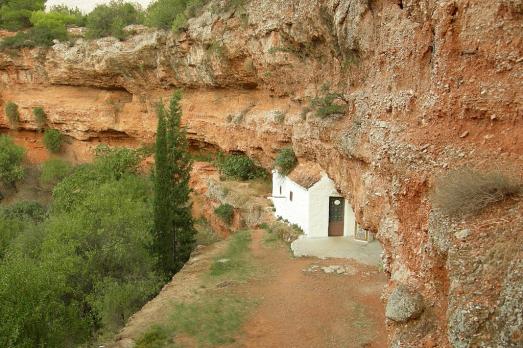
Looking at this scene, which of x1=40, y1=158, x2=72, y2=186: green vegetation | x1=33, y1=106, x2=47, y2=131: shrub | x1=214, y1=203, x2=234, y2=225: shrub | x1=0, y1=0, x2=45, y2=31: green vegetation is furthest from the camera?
x1=0, y1=0, x2=45, y2=31: green vegetation

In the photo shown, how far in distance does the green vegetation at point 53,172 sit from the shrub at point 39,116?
309cm

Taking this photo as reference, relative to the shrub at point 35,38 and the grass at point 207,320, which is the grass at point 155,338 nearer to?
the grass at point 207,320

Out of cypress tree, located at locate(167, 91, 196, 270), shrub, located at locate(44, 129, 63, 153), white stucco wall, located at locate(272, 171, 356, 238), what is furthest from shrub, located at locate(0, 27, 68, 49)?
white stucco wall, located at locate(272, 171, 356, 238)

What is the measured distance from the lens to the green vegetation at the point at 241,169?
2141 cm

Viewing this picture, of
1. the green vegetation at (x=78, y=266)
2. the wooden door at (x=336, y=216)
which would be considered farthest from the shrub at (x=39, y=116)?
the wooden door at (x=336, y=216)

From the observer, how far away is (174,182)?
600 inches

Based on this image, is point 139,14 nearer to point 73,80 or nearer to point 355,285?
point 73,80

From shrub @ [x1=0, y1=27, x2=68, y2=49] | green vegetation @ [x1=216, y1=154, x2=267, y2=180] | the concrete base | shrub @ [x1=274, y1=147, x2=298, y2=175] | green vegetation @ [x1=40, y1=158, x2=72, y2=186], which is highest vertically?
shrub @ [x1=0, y1=27, x2=68, y2=49]

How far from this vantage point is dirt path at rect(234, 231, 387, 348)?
32.6ft

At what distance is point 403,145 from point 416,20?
2.24 metres

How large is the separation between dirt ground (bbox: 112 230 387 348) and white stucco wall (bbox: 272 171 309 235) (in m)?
1.65

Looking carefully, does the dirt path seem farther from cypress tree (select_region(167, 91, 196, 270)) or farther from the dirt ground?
cypress tree (select_region(167, 91, 196, 270))

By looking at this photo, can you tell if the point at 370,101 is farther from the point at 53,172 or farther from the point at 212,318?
the point at 53,172

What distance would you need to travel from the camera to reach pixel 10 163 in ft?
86.2
